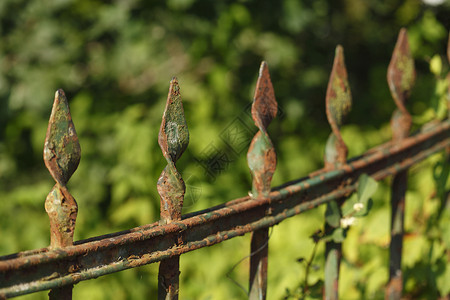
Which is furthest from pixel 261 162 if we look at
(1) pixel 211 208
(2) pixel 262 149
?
(1) pixel 211 208

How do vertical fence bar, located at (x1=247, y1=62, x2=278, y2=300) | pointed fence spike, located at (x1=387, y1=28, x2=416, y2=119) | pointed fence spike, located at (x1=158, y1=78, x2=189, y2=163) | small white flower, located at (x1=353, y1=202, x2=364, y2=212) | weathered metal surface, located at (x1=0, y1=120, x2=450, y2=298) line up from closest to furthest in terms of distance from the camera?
weathered metal surface, located at (x1=0, y1=120, x2=450, y2=298), pointed fence spike, located at (x1=158, y1=78, x2=189, y2=163), vertical fence bar, located at (x1=247, y1=62, x2=278, y2=300), small white flower, located at (x1=353, y1=202, x2=364, y2=212), pointed fence spike, located at (x1=387, y1=28, x2=416, y2=119)

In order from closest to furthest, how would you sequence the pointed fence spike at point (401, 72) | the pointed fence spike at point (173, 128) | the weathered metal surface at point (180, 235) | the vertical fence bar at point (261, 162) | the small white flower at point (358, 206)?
the weathered metal surface at point (180, 235) → the pointed fence spike at point (173, 128) → the vertical fence bar at point (261, 162) → the small white flower at point (358, 206) → the pointed fence spike at point (401, 72)

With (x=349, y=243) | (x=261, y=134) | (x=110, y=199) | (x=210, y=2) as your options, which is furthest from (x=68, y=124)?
(x=110, y=199)

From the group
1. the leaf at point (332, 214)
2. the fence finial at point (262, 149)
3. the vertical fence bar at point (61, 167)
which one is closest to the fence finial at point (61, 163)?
the vertical fence bar at point (61, 167)

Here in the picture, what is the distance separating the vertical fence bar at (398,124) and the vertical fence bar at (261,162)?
0.55 m

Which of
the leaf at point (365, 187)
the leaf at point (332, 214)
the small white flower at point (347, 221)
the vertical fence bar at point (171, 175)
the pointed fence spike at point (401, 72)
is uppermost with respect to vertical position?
the pointed fence spike at point (401, 72)

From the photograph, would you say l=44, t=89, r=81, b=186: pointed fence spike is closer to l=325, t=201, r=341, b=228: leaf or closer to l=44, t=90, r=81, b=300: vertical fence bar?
l=44, t=90, r=81, b=300: vertical fence bar

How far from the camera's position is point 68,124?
82 cm

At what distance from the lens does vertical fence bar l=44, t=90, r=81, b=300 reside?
31.6 inches

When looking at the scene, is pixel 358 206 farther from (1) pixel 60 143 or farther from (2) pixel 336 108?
(1) pixel 60 143

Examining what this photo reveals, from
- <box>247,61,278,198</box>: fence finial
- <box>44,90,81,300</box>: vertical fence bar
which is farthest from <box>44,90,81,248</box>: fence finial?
<box>247,61,278,198</box>: fence finial

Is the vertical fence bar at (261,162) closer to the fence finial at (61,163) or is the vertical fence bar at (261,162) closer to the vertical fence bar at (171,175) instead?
the vertical fence bar at (171,175)

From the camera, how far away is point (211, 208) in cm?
102

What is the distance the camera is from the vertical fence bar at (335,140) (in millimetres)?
1310
